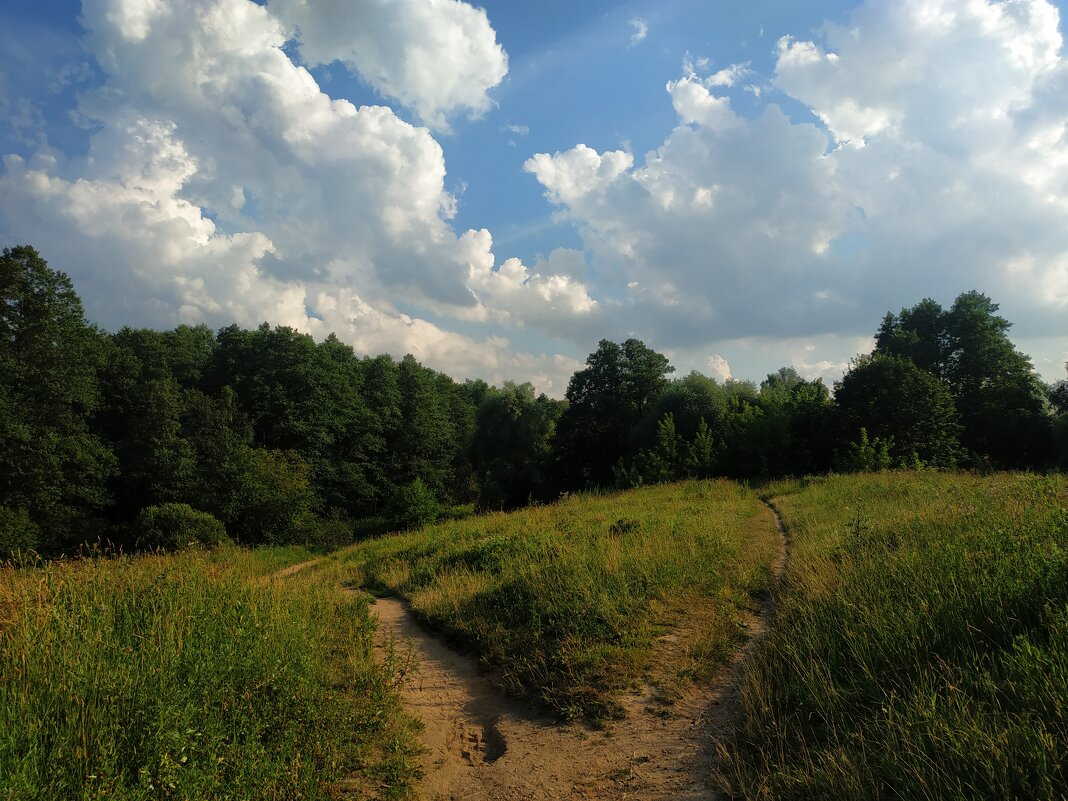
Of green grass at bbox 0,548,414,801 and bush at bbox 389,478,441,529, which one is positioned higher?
green grass at bbox 0,548,414,801

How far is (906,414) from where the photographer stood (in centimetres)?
2964

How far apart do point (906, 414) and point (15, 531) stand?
43.7m

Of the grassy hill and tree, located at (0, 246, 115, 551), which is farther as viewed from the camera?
tree, located at (0, 246, 115, 551)

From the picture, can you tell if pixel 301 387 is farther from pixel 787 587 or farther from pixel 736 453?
pixel 787 587

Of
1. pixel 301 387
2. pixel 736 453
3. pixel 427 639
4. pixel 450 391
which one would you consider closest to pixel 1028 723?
pixel 427 639

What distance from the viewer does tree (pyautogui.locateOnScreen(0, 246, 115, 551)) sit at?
25.5 metres

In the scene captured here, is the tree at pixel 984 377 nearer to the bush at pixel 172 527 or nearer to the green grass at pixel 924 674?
the green grass at pixel 924 674

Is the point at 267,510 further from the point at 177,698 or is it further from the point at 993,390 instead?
the point at 993,390

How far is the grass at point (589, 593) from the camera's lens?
6.06 meters

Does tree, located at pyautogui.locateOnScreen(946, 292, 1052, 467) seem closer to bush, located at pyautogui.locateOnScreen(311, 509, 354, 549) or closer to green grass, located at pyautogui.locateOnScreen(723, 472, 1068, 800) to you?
green grass, located at pyautogui.locateOnScreen(723, 472, 1068, 800)

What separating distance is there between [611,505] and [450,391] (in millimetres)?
55783

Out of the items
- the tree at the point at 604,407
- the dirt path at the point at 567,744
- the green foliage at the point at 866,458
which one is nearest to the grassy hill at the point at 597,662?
the dirt path at the point at 567,744

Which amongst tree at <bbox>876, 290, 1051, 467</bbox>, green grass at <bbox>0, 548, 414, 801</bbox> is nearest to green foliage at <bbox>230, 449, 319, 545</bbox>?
green grass at <bbox>0, 548, 414, 801</bbox>

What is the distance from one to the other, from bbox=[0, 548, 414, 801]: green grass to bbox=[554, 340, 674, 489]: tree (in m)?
40.0
